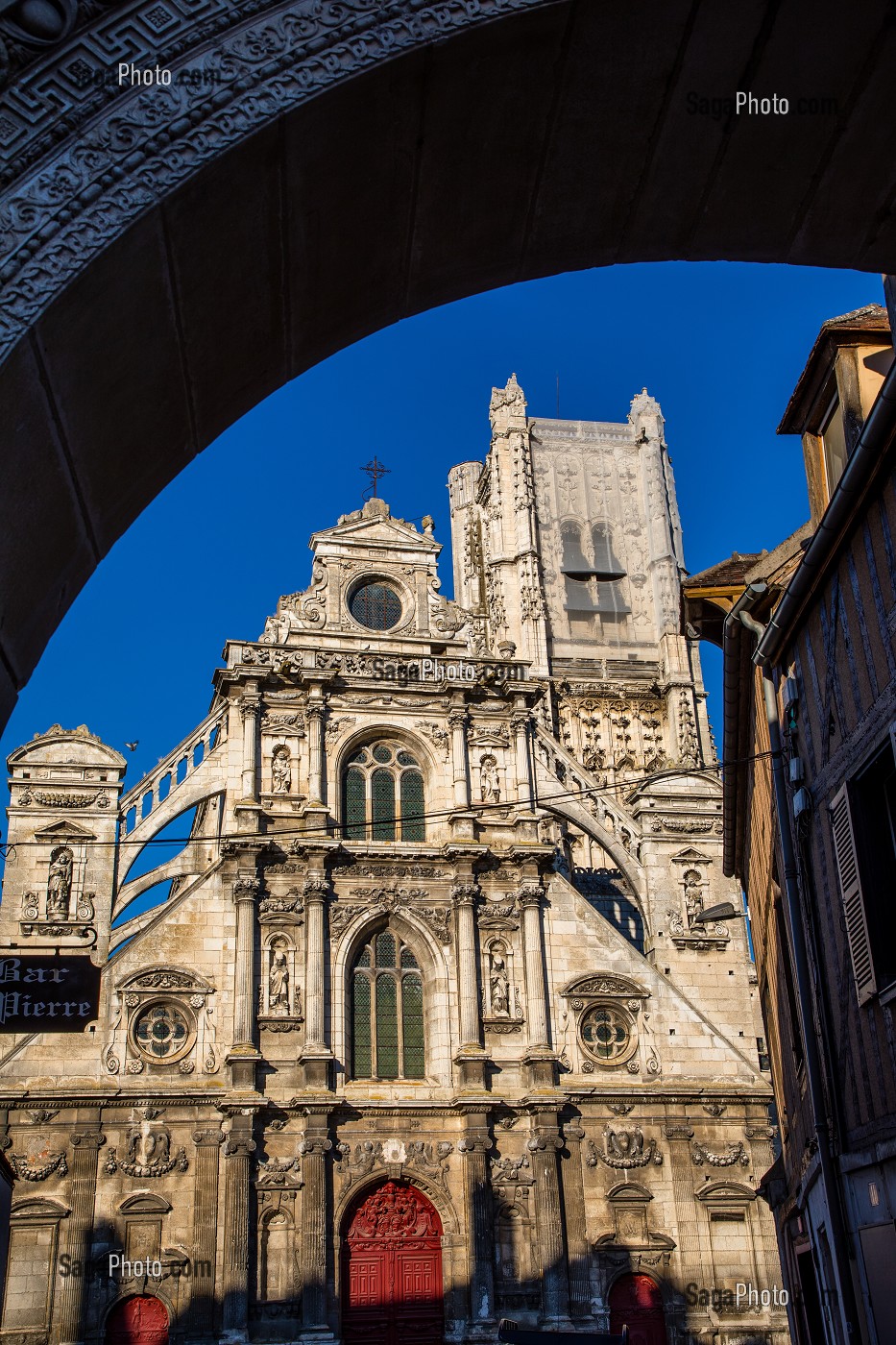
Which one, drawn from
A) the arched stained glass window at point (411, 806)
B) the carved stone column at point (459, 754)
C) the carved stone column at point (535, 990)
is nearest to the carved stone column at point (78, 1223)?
the carved stone column at point (535, 990)

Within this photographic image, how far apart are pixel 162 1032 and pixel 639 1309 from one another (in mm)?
10627

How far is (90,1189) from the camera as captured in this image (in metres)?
23.9

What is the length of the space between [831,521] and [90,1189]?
64.4 ft

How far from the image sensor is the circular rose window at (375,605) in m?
32.0

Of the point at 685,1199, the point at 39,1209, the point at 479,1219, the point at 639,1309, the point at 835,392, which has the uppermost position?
the point at 835,392

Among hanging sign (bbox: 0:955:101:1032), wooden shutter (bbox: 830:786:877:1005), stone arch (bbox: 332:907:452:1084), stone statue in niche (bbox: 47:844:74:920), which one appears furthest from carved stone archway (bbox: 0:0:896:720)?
stone arch (bbox: 332:907:452:1084)

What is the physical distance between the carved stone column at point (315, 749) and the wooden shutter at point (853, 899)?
18720mm

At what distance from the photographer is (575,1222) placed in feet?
84.2

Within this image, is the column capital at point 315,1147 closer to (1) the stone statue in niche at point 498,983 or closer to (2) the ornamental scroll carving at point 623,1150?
(1) the stone statue in niche at point 498,983

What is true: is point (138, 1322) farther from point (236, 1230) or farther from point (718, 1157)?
point (718, 1157)

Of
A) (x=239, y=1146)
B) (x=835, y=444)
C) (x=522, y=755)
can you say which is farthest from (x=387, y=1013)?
(x=835, y=444)

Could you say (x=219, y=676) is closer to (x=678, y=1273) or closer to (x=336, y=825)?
(x=336, y=825)

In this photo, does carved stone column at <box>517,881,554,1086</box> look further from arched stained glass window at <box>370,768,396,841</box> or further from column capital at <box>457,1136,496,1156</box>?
arched stained glass window at <box>370,768,396,841</box>

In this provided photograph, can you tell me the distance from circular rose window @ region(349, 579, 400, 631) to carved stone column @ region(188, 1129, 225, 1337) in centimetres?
1238
